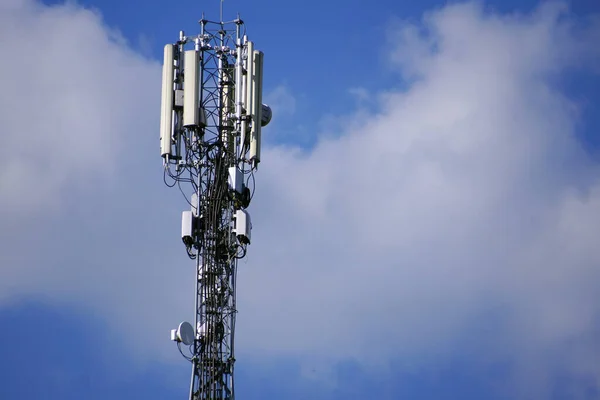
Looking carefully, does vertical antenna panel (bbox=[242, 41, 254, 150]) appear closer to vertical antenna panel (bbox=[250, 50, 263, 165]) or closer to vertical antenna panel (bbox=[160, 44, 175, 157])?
vertical antenna panel (bbox=[250, 50, 263, 165])

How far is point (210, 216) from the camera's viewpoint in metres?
87.3

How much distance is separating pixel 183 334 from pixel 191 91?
10.2m

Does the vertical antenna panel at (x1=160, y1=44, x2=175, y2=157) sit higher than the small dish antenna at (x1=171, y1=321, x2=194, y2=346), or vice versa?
the vertical antenna panel at (x1=160, y1=44, x2=175, y2=157)

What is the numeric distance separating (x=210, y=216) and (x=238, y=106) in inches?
187

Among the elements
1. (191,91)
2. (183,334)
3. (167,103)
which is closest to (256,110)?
(191,91)

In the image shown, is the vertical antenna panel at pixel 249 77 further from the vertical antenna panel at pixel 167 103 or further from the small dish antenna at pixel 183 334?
the small dish antenna at pixel 183 334

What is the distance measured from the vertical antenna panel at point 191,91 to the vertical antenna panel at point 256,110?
7.69 feet

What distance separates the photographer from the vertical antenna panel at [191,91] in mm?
86812

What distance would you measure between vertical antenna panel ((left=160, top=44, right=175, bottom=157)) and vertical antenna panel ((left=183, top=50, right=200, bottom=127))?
25.9 inches

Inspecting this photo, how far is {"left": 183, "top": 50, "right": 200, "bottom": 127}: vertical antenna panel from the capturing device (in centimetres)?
8681

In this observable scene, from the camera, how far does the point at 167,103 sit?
8725 cm

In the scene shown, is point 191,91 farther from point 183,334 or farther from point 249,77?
point 183,334

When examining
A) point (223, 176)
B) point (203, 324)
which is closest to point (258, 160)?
Answer: point (223, 176)

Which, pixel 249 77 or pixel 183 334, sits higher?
pixel 249 77
